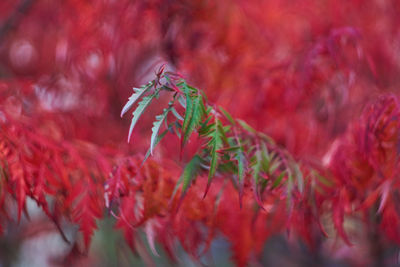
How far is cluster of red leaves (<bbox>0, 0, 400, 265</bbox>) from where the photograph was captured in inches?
40.1

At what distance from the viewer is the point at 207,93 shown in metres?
1.63

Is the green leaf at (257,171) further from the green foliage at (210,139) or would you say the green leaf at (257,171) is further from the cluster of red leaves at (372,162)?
the cluster of red leaves at (372,162)

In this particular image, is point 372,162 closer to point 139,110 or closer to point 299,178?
point 299,178

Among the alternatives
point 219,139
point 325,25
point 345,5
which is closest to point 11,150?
point 219,139

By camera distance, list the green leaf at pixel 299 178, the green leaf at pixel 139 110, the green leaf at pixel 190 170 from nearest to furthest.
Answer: the green leaf at pixel 139 110 → the green leaf at pixel 190 170 → the green leaf at pixel 299 178

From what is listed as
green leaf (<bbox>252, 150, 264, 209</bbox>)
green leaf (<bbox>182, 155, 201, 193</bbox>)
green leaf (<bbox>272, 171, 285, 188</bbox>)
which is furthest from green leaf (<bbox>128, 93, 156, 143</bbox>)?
green leaf (<bbox>272, 171, 285, 188</bbox>)

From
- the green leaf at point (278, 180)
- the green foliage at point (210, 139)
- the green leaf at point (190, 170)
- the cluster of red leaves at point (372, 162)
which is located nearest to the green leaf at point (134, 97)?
the green foliage at point (210, 139)

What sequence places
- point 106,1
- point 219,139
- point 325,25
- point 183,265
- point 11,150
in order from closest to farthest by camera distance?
point 219,139, point 11,150, point 106,1, point 325,25, point 183,265

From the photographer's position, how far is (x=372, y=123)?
1.00m

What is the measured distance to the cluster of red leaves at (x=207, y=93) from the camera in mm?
1018

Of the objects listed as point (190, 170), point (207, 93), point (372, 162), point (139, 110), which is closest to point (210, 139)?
point (190, 170)

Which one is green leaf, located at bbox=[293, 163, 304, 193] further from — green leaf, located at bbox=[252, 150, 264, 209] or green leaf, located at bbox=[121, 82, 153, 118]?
green leaf, located at bbox=[121, 82, 153, 118]

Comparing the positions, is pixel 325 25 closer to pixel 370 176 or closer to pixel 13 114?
pixel 370 176

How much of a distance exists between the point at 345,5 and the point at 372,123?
0.85m
